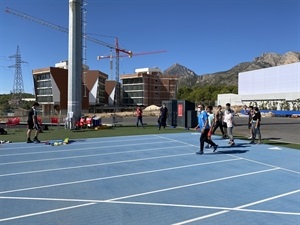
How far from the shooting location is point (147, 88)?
13150 cm

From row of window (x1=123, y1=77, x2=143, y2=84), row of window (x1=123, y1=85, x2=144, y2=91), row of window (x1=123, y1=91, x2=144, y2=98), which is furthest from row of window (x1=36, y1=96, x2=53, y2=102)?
→ row of window (x1=123, y1=77, x2=143, y2=84)

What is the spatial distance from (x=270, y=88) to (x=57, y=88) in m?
64.2

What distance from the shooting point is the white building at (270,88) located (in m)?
85.6

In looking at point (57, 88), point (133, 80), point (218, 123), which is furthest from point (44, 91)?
point (218, 123)

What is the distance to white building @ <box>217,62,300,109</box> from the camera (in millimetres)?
85562

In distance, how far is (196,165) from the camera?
390 inches

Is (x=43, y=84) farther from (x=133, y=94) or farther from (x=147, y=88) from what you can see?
(x=147, y=88)

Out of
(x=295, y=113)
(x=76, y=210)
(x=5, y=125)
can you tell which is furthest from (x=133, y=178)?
(x=295, y=113)

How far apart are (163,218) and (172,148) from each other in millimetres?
8356

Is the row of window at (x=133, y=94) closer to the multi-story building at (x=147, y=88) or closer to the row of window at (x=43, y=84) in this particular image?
the multi-story building at (x=147, y=88)

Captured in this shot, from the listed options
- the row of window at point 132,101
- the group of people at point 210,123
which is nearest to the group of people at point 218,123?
the group of people at point 210,123

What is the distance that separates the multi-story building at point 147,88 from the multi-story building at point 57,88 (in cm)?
1733

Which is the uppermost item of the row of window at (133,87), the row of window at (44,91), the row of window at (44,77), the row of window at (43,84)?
the row of window at (44,77)

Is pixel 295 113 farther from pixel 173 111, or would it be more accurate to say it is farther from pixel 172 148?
pixel 172 148
